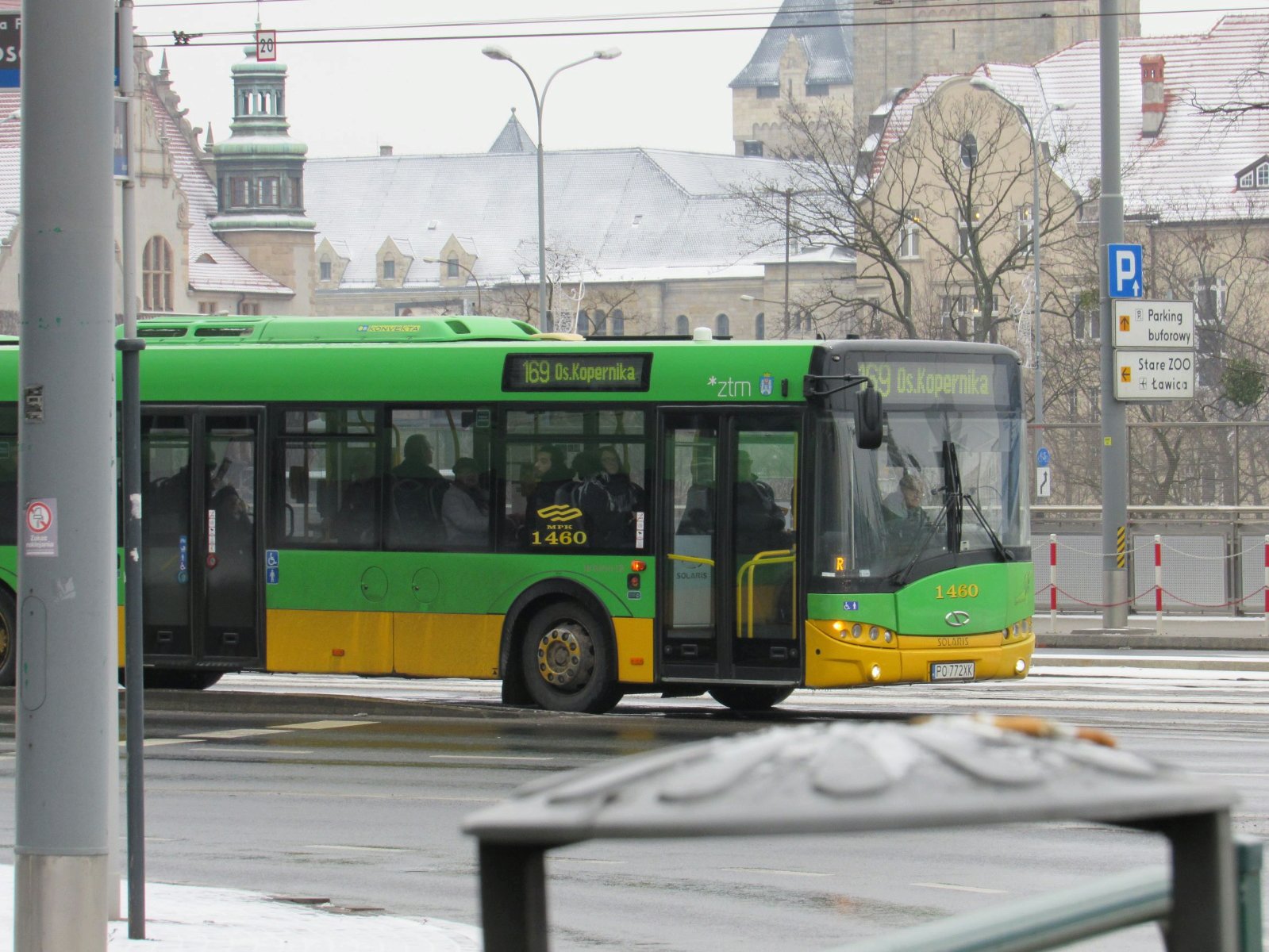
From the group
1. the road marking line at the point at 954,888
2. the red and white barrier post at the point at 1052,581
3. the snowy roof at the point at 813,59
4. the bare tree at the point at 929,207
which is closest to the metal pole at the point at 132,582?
the road marking line at the point at 954,888

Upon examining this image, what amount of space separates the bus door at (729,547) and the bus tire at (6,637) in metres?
5.45

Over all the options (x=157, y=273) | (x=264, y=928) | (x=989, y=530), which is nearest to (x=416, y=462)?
(x=989, y=530)

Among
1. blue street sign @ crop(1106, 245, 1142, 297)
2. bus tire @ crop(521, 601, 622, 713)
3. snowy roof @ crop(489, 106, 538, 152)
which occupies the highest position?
snowy roof @ crop(489, 106, 538, 152)

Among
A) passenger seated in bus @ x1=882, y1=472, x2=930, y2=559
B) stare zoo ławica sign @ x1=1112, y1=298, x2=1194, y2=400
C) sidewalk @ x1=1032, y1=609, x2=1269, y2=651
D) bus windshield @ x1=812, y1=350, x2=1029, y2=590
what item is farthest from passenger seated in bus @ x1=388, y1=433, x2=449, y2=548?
stare zoo ławica sign @ x1=1112, y1=298, x2=1194, y2=400

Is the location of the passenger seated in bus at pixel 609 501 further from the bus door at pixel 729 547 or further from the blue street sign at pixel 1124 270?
the blue street sign at pixel 1124 270

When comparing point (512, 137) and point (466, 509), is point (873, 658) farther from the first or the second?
point (512, 137)

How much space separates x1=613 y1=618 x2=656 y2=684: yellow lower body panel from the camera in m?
15.1

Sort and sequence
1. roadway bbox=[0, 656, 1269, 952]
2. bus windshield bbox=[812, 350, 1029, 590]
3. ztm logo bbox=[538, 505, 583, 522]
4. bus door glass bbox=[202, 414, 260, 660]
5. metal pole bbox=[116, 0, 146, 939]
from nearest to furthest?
metal pole bbox=[116, 0, 146, 939], roadway bbox=[0, 656, 1269, 952], bus windshield bbox=[812, 350, 1029, 590], ztm logo bbox=[538, 505, 583, 522], bus door glass bbox=[202, 414, 260, 660]

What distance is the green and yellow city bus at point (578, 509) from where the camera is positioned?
14695mm

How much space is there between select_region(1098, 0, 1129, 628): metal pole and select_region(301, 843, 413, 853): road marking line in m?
13.7

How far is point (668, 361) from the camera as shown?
50.2ft

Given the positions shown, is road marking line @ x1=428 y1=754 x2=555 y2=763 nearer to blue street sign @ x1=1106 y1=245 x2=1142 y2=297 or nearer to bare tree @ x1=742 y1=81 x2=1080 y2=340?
blue street sign @ x1=1106 y1=245 x2=1142 y2=297

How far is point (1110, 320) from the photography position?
22.2m

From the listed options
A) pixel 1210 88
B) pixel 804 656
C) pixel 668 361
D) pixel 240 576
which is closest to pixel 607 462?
pixel 668 361
